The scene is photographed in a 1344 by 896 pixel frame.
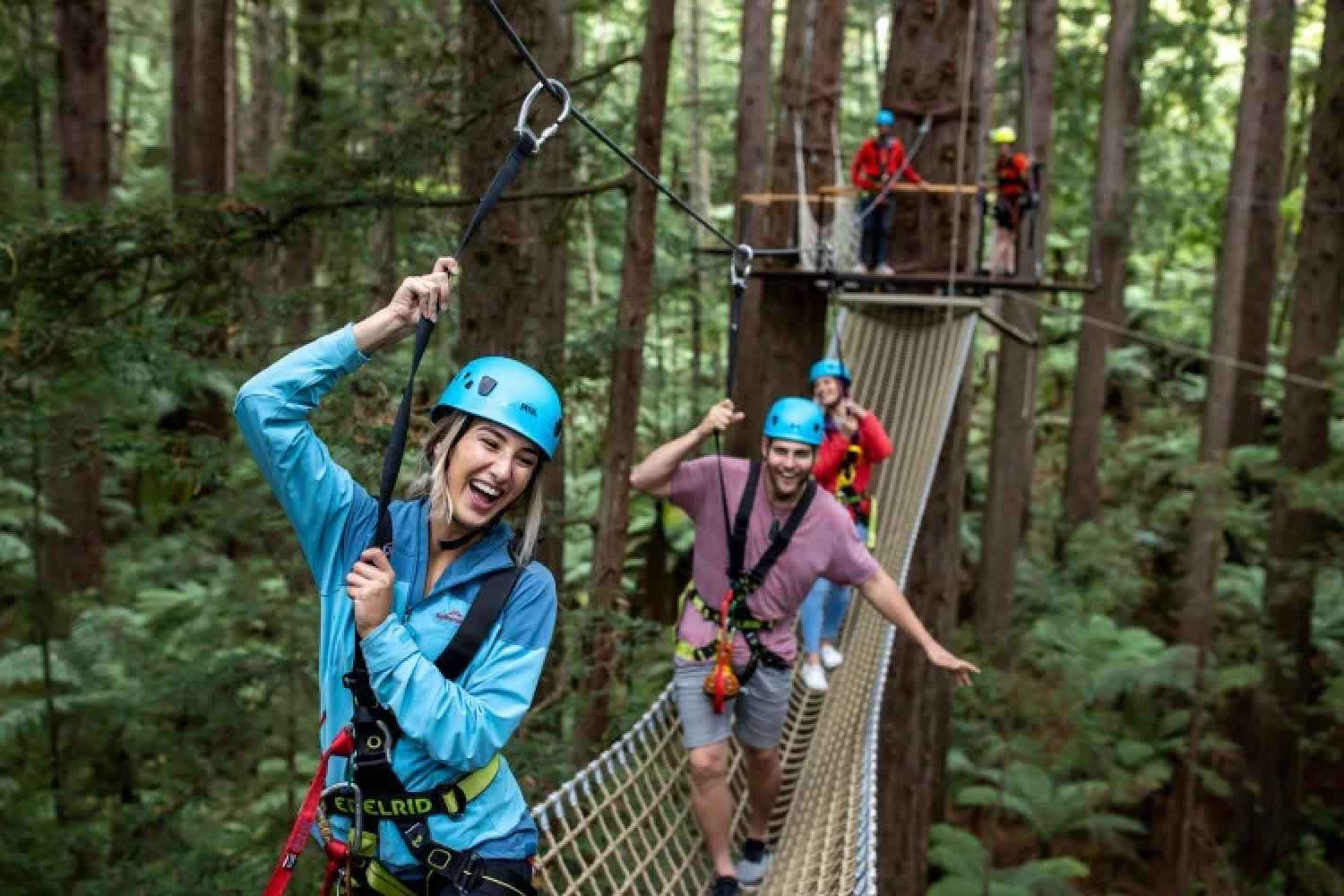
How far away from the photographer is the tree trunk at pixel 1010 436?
931 cm

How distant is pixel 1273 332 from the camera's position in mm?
17125

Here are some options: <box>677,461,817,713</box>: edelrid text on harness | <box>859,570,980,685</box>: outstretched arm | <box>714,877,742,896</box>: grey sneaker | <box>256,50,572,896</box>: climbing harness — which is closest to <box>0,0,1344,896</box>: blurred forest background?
<box>714,877,742,896</box>: grey sneaker

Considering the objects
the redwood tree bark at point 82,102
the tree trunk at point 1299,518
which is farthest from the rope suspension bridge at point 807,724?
the redwood tree bark at point 82,102

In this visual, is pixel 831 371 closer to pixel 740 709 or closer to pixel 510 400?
pixel 740 709

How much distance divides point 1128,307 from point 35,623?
574 inches

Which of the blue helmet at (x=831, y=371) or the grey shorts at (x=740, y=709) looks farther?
the blue helmet at (x=831, y=371)

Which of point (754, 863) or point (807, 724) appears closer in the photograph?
point (754, 863)

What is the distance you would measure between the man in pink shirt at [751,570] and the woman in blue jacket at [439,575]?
1243mm

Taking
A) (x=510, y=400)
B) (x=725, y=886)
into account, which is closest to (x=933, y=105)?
(x=725, y=886)

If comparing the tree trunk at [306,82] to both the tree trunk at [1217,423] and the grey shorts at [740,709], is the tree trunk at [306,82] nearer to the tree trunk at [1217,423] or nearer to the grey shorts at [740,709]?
the grey shorts at [740,709]

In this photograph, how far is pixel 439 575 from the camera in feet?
5.53

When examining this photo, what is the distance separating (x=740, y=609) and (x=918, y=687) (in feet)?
14.6

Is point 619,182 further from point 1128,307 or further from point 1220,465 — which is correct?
point 1128,307

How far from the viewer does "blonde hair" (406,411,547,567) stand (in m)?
1.70
